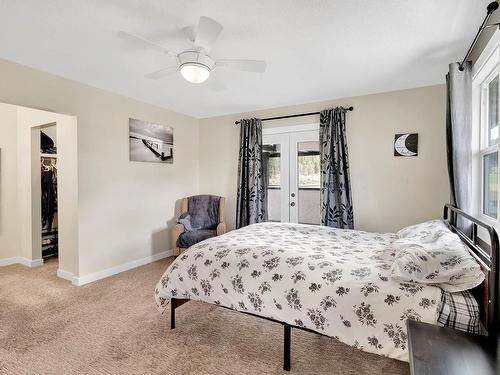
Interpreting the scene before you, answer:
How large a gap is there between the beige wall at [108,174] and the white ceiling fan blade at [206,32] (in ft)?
6.53

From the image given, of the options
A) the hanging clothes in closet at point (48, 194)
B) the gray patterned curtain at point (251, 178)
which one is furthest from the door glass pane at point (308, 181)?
the hanging clothes in closet at point (48, 194)

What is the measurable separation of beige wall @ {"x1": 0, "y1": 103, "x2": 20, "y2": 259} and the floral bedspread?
10.8ft

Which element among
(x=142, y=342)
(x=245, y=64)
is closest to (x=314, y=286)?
(x=142, y=342)

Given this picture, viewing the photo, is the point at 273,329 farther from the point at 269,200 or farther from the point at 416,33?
the point at 416,33

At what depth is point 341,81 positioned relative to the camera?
3.13 metres

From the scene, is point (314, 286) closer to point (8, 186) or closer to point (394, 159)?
point (394, 159)

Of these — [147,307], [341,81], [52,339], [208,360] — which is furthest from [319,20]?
[52,339]

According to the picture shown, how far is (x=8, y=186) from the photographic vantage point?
4023 mm

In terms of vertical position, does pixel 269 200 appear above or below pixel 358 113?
below

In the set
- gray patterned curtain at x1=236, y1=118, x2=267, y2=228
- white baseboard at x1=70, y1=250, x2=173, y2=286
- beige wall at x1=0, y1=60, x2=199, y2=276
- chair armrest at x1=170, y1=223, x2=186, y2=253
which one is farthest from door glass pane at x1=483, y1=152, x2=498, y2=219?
white baseboard at x1=70, y1=250, x2=173, y2=286

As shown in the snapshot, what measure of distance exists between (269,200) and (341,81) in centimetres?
208

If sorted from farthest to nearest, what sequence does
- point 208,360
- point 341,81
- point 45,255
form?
1. point 45,255
2. point 341,81
3. point 208,360

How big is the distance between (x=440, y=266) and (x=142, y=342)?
2.17 m

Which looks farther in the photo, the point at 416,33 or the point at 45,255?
the point at 45,255
